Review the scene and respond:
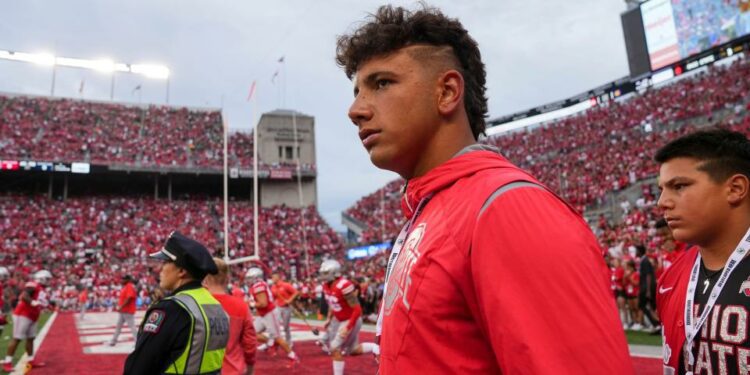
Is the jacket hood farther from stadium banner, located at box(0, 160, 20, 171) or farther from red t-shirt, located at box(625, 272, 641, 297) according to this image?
stadium banner, located at box(0, 160, 20, 171)

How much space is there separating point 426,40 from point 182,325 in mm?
2616

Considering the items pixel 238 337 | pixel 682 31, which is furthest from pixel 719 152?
pixel 682 31

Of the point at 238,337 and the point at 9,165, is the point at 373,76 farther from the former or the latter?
the point at 9,165

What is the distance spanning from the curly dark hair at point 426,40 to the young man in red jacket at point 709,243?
124cm

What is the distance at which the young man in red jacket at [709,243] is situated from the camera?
2.10m

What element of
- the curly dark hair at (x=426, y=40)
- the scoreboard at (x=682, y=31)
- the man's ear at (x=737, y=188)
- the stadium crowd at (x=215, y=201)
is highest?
the scoreboard at (x=682, y=31)

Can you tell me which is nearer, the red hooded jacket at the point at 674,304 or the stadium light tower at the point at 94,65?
the red hooded jacket at the point at 674,304

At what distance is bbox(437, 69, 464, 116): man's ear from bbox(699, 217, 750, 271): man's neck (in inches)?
61.7

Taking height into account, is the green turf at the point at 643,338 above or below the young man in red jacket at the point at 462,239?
below

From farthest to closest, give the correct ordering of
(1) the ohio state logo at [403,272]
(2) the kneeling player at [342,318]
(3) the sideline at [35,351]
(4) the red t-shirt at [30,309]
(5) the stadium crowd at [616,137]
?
(5) the stadium crowd at [616,137] → (4) the red t-shirt at [30,309] → (3) the sideline at [35,351] → (2) the kneeling player at [342,318] → (1) the ohio state logo at [403,272]

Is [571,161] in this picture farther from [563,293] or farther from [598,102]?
[563,293]

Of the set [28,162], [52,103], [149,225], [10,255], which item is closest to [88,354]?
[10,255]

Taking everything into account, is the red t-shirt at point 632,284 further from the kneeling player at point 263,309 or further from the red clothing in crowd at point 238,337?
the red clothing in crowd at point 238,337

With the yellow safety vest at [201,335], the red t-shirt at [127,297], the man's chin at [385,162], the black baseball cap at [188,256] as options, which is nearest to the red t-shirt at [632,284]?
the yellow safety vest at [201,335]
